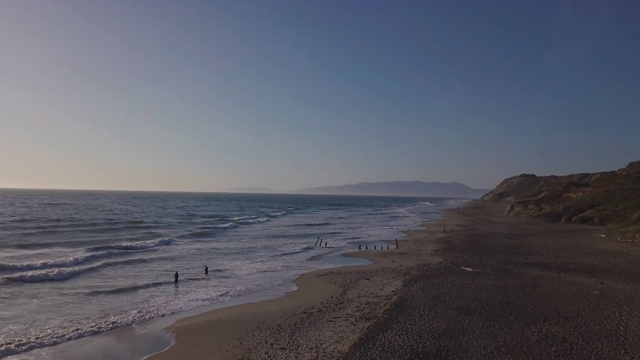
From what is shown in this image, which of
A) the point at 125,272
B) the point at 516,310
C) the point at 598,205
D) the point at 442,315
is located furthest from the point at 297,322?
the point at 598,205

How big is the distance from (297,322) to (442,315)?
5.51m

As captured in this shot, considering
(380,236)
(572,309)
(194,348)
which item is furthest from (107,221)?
(572,309)

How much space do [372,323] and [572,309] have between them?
808 centimetres

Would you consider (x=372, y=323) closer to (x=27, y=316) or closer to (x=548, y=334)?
(x=548, y=334)

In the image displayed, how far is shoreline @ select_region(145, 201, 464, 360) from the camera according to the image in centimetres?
1500

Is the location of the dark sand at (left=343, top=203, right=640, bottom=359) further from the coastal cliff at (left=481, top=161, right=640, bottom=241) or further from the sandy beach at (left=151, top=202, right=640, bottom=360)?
the coastal cliff at (left=481, top=161, right=640, bottom=241)

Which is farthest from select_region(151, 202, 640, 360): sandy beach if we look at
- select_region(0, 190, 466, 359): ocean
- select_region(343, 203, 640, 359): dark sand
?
select_region(0, 190, 466, 359): ocean

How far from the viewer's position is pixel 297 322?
18078mm

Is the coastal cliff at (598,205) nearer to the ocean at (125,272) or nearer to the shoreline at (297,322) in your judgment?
the ocean at (125,272)

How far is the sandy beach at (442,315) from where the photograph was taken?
14297 mm

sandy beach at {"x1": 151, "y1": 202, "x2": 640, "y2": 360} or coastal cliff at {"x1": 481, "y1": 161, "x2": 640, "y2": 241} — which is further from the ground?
coastal cliff at {"x1": 481, "y1": 161, "x2": 640, "y2": 241}

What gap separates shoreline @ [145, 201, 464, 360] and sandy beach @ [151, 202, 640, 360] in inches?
1.8

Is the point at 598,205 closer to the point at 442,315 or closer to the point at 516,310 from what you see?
the point at 516,310

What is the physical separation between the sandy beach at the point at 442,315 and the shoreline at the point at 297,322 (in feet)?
0.15
